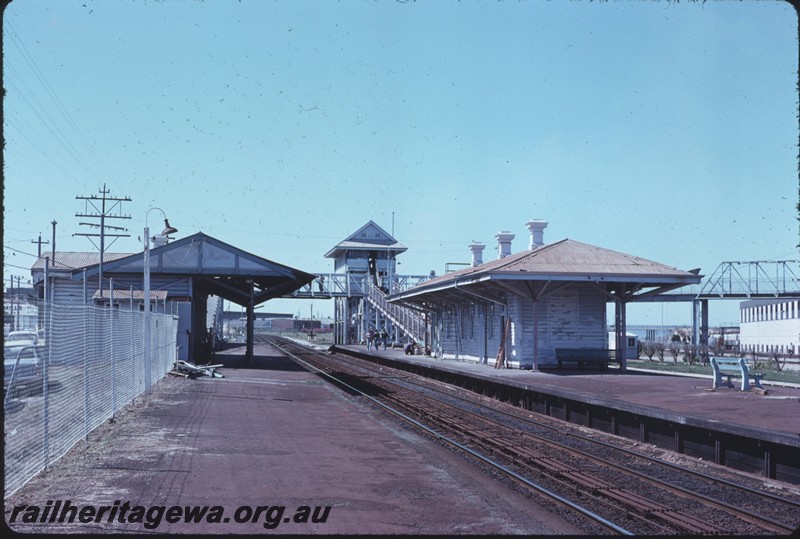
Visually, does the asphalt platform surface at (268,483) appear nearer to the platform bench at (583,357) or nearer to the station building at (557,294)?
the station building at (557,294)

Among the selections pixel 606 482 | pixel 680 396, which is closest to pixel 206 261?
pixel 680 396

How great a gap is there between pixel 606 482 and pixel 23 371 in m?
6.73

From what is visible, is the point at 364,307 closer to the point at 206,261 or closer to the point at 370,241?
the point at 370,241

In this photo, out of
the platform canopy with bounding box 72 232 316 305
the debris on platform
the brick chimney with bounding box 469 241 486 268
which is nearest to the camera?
the debris on platform

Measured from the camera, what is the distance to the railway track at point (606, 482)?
7871mm

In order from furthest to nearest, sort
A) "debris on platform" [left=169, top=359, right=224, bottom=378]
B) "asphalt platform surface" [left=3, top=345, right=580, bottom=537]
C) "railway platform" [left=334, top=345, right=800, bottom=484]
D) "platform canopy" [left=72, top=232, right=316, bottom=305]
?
"platform canopy" [left=72, top=232, right=316, bottom=305] < "debris on platform" [left=169, top=359, right=224, bottom=378] < "railway platform" [left=334, top=345, right=800, bottom=484] < "asphalt platform surface" [left=3, top=345, right=580, bottom=537]

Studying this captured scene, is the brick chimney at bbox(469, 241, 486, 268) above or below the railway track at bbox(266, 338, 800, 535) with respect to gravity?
above

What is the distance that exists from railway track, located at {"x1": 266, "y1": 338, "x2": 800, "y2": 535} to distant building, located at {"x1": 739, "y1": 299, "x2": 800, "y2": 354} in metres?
40.3

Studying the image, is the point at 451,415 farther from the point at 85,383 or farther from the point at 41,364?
the point at 41,364

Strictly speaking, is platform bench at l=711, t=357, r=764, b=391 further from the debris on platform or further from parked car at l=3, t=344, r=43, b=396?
the debris on platform

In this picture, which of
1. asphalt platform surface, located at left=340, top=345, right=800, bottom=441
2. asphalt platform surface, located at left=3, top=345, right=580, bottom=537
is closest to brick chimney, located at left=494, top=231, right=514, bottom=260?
asphalt platform surface, located at left=340, top=345, right=800, bottom=441

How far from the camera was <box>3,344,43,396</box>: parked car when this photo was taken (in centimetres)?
752

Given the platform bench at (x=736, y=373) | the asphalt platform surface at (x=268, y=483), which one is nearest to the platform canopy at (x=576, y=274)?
the platform bench at (x=736, y=373)

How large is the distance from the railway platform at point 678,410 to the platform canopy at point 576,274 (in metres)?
2.74
